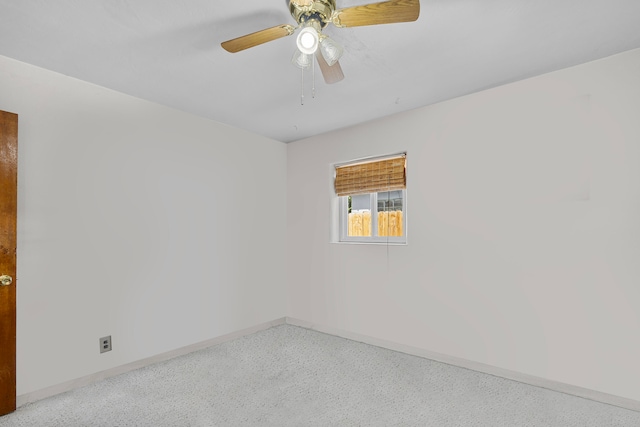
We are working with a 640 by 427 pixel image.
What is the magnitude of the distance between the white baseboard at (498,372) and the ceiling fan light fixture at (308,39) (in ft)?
8.56

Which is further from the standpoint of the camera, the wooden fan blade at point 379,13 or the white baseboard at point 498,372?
the white baseboard at point 498,372

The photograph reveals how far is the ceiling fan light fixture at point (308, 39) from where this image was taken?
4.89 ft

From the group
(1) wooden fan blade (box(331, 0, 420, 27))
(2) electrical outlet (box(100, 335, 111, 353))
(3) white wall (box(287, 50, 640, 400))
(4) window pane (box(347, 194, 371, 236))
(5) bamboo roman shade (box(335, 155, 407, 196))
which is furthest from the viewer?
(4) window pane (box(347, 194, 371, 236))

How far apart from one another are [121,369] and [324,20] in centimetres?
287

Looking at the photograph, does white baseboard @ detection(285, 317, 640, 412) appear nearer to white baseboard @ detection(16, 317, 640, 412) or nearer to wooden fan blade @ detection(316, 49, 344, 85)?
white baseboard @ detection(16, 317, 640, 412)

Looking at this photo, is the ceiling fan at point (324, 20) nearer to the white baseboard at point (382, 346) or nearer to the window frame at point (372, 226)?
the window frame at point (372, 226)

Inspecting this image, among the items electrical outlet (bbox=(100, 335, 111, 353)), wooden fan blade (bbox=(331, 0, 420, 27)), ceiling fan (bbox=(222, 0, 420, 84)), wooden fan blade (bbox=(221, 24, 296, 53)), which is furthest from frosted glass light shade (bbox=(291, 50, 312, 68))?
electrical outlet (bbox=(100, 335, 111, 353))

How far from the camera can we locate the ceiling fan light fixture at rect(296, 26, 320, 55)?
4.89ft

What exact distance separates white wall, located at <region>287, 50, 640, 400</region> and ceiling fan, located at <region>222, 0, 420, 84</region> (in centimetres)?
154

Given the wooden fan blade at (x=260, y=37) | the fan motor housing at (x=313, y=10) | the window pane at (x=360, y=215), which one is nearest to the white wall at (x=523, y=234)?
the window pane at (x=360, y=215)

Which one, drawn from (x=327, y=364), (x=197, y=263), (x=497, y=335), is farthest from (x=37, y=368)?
(x=497, y=335)

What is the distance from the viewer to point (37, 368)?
2195 millimetres

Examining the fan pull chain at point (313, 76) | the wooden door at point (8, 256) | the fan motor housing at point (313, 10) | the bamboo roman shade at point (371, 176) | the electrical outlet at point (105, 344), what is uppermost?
the fan pull chain at point (313, 76)

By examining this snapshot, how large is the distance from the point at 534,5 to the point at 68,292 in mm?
3347
